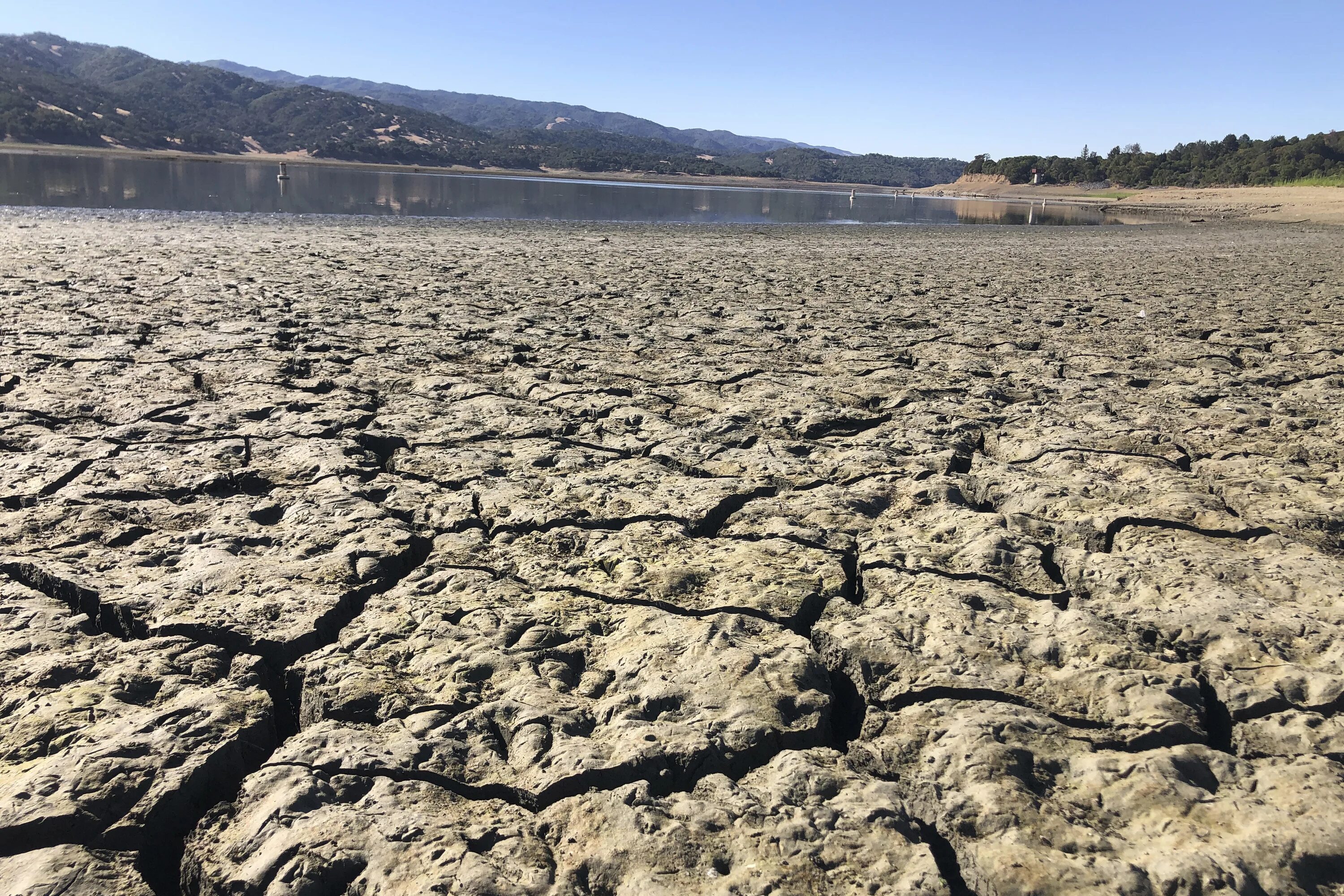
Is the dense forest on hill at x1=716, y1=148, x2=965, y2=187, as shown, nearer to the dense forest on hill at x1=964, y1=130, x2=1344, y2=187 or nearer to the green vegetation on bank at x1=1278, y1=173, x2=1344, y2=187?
the dense forest on hill at x1=964, y1=130, x2=1344, y2=187

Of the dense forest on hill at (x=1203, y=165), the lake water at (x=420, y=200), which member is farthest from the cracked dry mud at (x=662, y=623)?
the dense forest on hill at (x=1203, y=165)

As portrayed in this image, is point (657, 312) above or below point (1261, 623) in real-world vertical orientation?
above

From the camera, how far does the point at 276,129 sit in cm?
11238

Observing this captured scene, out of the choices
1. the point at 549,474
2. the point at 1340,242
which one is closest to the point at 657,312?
the point at 549,474

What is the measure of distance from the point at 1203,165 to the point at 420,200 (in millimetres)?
60309

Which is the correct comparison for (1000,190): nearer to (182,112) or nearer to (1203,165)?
(1203,165)

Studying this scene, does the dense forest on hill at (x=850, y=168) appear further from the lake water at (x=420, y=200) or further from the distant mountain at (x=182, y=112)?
the lake water at (x=420, y=200)

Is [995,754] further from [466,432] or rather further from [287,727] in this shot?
[466,432]

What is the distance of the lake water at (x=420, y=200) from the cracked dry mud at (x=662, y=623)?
13.6 meters

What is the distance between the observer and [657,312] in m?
6.12

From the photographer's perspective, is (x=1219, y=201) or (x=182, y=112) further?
(x=182, y=112)

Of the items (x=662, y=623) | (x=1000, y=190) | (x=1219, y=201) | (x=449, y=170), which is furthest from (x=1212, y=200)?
(x=449, y=170)

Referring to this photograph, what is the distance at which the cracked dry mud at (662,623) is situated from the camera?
4.22 feet

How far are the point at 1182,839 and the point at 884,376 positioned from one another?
3.21 meters
